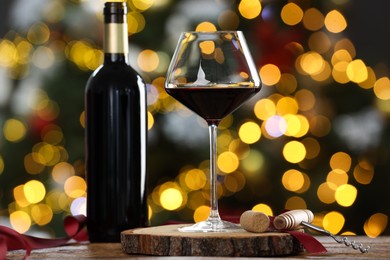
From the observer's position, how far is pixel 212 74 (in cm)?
134

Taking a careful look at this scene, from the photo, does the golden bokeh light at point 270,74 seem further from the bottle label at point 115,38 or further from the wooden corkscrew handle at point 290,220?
the wooden corkscrew handle at point 290,220

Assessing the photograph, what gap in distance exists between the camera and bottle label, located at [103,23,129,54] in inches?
58.9

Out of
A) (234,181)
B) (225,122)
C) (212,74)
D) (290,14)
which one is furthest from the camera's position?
(290,14)

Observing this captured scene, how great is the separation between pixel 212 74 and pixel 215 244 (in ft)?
0.88

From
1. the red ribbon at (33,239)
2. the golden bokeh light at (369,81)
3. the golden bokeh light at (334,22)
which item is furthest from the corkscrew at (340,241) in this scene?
the golden bokeh light at (334,22)

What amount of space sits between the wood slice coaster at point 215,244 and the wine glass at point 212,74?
0.09 metres

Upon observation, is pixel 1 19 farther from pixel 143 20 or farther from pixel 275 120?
pixel 275 120

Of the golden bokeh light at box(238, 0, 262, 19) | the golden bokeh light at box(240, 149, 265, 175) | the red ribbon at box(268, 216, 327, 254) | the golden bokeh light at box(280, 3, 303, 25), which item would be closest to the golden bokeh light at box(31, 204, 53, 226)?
the golden bokeh light at box(240, 149, 265, 175)

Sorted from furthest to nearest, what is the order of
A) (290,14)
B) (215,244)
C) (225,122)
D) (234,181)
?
(290,14)
(234,181)
(225,122)
(215,244)

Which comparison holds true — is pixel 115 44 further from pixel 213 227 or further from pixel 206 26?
pixel 206 26

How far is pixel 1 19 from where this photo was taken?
A: 3.86 metres

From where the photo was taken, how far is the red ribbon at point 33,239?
1275mm

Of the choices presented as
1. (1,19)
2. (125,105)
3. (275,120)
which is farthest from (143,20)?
(125,105)

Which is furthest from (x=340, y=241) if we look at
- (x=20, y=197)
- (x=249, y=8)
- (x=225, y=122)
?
(x=20, y=197)
